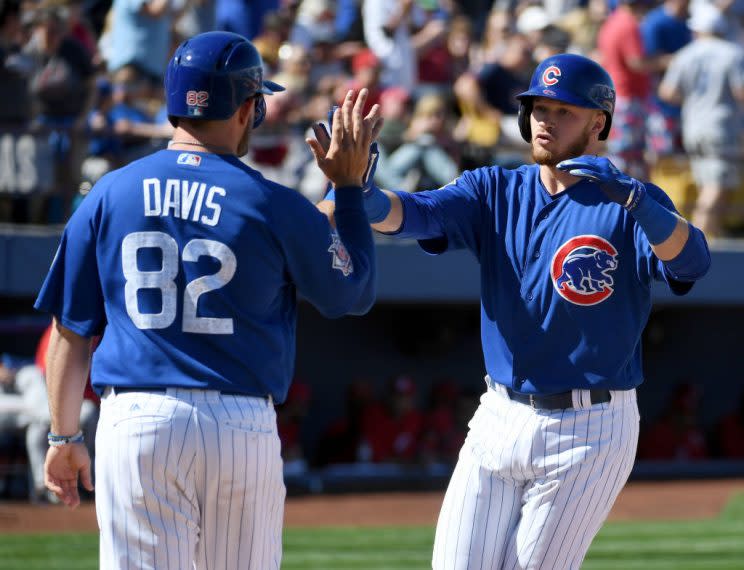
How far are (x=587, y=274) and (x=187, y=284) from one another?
1.34 meters

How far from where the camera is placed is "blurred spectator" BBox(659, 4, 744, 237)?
10531 mm

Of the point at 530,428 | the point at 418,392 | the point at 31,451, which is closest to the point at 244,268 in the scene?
the point at 530,428

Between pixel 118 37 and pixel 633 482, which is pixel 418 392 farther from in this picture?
pixel 118 37

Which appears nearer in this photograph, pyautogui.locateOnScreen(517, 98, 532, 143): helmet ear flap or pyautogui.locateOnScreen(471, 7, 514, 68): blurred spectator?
pyautogui.locateOnScreen(517, 98, 532, 143): helmet ear flap

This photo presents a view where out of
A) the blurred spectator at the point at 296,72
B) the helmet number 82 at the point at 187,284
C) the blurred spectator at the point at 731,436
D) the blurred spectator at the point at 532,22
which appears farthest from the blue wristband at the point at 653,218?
the blurred spectator at the point at 731,436

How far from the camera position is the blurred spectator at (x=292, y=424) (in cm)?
1161

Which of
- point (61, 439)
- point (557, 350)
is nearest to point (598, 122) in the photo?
point (557, 350)

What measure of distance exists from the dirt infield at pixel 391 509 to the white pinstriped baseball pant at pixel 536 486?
5.82m

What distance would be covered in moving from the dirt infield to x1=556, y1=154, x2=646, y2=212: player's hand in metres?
6.40

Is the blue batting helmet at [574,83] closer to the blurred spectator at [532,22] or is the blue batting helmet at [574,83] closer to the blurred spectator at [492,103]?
the blurred spectator at [492,103]

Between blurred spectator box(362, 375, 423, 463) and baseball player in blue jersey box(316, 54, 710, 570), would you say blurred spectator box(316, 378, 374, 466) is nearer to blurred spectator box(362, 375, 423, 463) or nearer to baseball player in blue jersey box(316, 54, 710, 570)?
blurred spectator box(362, 375, 423, 463)

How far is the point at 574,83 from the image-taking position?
417 centimetres

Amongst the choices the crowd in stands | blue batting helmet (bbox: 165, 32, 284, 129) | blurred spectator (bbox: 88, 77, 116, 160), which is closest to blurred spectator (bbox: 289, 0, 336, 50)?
the crowd in stands

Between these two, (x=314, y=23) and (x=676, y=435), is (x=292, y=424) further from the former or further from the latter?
(x=676, y=435)
